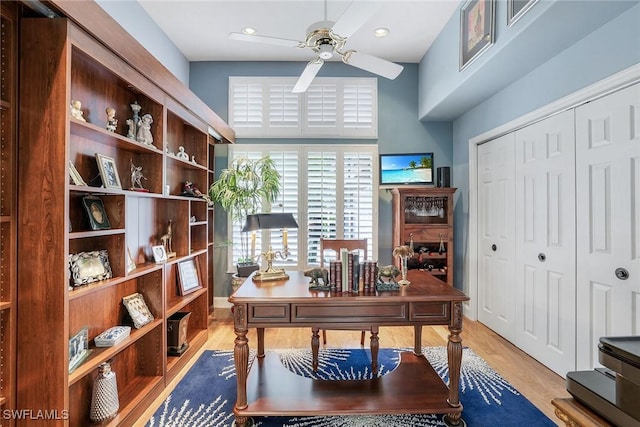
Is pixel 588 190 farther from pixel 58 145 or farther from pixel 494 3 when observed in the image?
pixel 58 145

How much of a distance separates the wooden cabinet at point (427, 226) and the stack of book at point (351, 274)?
1.92m

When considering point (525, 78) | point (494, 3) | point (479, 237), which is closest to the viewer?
point (494, 3)

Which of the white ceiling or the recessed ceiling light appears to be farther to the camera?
the recessed ceiling light

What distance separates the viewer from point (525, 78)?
2.82 metres

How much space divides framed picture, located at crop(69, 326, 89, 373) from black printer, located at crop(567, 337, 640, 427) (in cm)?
213

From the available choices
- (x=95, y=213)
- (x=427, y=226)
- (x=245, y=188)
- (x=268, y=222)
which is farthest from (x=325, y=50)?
(x=427, y=226)

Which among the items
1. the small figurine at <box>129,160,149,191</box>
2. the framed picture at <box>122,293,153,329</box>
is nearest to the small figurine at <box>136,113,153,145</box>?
the small figurine at <box>129,160,149,191</box>

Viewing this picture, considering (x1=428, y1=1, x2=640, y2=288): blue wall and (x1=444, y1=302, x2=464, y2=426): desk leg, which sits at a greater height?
(x1=428, y1=1, x2=640, y2=288): blue wall

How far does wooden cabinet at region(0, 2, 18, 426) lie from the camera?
1.41m

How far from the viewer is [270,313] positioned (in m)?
1.83

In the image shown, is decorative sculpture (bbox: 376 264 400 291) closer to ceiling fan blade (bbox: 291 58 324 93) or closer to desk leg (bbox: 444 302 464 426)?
desk leg (bbox: 444 302 464 426)

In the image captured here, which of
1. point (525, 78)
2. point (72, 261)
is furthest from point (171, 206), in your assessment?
point (525, 78)

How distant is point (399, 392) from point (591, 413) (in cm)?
142

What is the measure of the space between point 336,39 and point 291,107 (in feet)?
7.40
